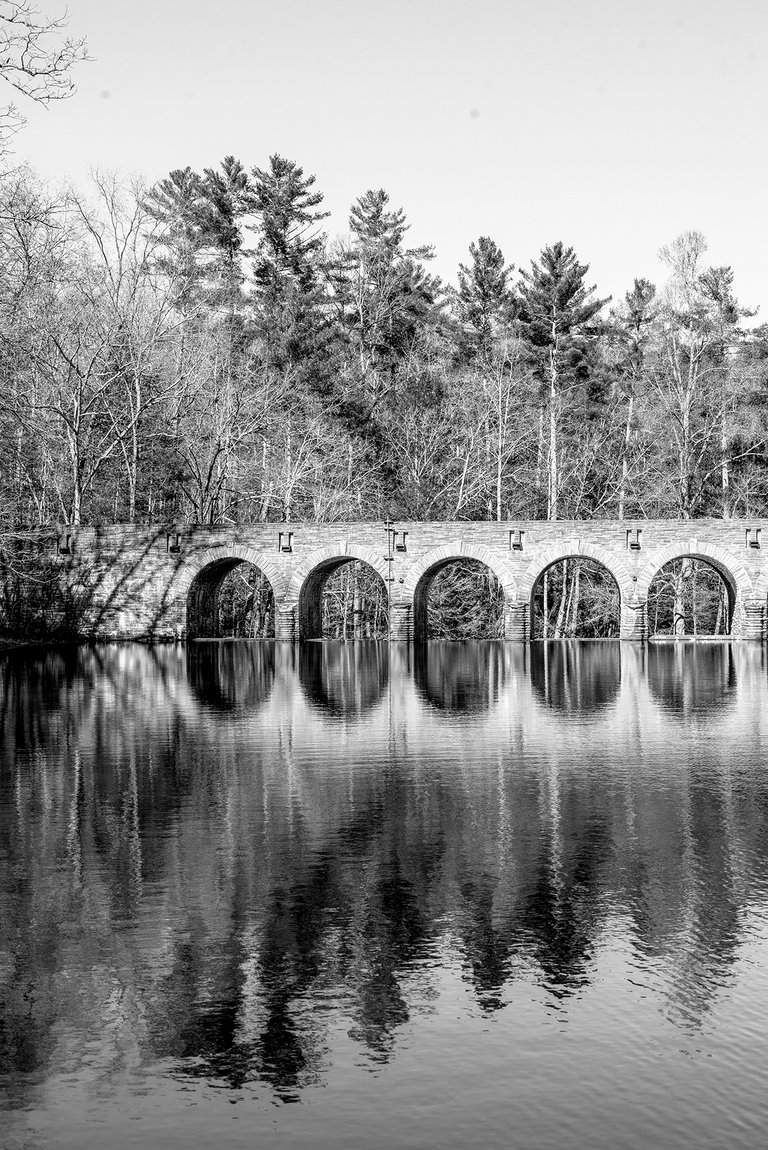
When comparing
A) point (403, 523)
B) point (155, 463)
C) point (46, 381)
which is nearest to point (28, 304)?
point (46, 381)

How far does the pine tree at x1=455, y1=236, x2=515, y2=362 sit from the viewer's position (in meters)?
61.4

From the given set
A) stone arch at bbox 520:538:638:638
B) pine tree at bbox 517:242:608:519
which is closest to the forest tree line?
pine tree at bbox 517:242:608:519

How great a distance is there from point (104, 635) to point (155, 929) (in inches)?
1412

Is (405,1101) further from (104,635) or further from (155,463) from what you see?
(155,463)

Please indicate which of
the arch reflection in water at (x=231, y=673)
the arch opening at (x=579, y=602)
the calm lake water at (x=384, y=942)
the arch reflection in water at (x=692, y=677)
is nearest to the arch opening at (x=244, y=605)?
the arch reflection in water at (x=231, y=673)

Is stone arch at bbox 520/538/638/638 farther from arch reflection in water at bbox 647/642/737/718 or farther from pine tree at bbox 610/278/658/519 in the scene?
pine tree at bbox 610/278/658/519

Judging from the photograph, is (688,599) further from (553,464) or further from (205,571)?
(205,571)

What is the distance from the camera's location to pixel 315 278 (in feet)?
191

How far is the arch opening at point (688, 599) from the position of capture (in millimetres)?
53219

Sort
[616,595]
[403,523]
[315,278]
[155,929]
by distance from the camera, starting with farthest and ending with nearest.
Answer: [315,278]
[616,595]
[403,523]
[155,929]

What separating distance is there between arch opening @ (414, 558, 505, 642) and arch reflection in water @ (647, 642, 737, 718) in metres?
12.3

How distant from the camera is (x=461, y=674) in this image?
94.2 feet

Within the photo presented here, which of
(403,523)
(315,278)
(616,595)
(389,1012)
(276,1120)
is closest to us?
(276,1120)

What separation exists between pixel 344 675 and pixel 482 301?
123 ft
